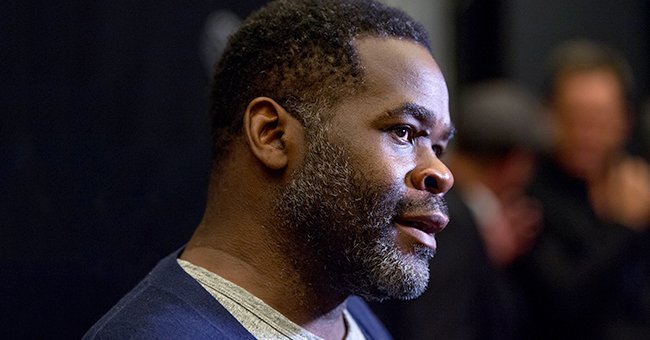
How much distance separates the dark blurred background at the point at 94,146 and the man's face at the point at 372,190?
0.53m

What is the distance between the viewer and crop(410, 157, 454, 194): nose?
1484 mm

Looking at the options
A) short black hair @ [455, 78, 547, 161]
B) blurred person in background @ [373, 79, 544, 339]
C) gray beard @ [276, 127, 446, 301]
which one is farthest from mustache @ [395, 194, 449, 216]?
short black hair @ [455, 78, 547, 161]

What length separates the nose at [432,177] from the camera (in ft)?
4.87

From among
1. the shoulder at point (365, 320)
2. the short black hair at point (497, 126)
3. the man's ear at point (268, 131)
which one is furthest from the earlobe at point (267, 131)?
the short black hair at point (497, 126)

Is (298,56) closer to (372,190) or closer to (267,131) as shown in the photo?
(267,131)

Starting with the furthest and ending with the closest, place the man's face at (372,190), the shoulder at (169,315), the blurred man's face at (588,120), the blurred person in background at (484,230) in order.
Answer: the blurred man's face at (588,120) → the blurred person in background at (484,230) → the man's face at (372,190) → the shoulder at (169,315)

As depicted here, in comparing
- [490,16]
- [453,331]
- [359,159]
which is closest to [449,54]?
[490,16]

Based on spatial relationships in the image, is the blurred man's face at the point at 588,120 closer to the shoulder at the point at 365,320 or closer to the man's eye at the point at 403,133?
the shoulder at the point at 365,320

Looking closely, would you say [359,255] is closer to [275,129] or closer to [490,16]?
[275,129]

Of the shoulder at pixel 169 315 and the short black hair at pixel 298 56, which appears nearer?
the shoulder at pixel 169 315

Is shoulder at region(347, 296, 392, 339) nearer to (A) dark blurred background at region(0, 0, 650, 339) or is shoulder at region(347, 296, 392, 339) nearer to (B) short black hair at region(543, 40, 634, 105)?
(A) dark blurred background at region(0, 0, 650, 339)

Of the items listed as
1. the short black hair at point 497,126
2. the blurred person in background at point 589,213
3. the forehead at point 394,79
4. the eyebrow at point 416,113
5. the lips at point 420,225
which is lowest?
the blurred person in background at point 589,213

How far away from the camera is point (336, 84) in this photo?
1488 mm

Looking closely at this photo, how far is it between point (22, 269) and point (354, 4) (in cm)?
74
